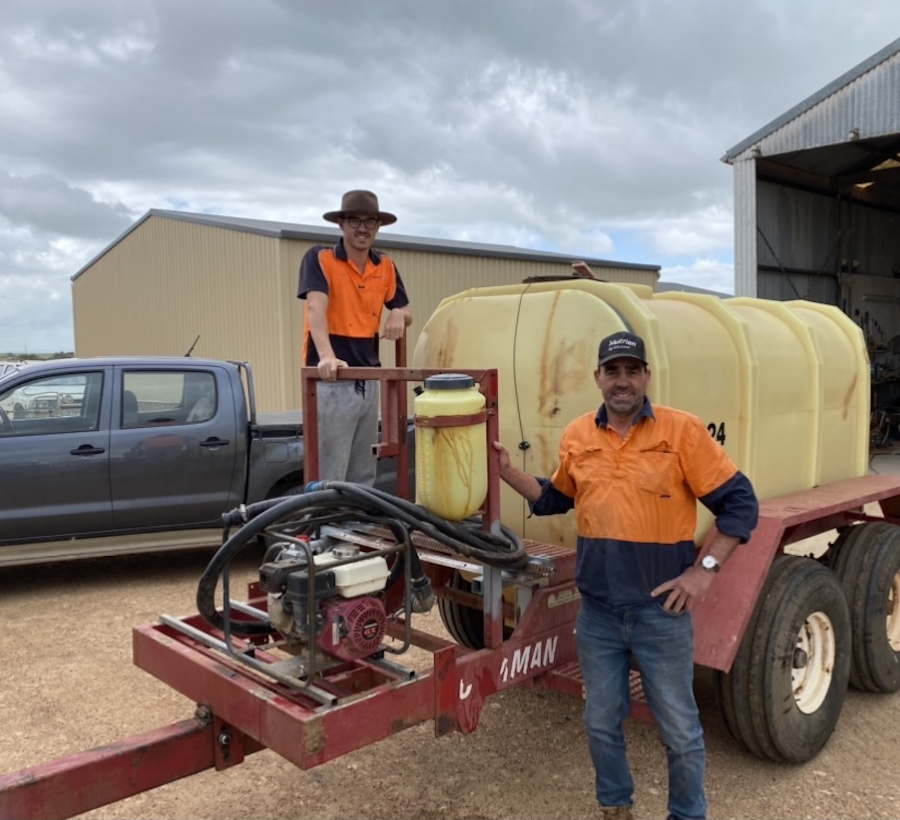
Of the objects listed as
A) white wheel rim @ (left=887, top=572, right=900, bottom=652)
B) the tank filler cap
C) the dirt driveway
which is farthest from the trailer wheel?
white wheel rim @ (left=887, top=572, right=900, bottom=652)

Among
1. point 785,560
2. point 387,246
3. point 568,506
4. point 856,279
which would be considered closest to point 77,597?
point 568,506

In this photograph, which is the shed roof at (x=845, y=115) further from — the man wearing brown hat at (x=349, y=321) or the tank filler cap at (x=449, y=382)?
the tank filler cap at (x=449, y=382)

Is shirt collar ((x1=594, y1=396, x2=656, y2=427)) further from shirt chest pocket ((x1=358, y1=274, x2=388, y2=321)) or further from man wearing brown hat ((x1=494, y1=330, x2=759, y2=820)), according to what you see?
shirt chest pocket ((x1=358, y1=274, x2=388, y2=321))

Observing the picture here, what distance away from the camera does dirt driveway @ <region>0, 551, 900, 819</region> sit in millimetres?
3254

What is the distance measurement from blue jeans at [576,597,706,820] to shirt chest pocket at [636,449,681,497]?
387 millimetres

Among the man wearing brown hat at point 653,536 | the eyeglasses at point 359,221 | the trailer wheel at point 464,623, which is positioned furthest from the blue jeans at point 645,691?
the eyeglasses at point 359,221

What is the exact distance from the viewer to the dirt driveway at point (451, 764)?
10.7 ft

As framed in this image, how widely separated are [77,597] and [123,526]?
61cm

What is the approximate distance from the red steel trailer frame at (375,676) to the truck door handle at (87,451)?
322 centimetres

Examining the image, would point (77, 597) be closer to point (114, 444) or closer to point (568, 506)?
point (114, 444)

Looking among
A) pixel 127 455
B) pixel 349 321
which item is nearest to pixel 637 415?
pixel 349 321

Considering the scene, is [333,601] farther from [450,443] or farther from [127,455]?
[127,455]

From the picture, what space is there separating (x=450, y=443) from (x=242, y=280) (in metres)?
15.3

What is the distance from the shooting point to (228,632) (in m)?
2.76
